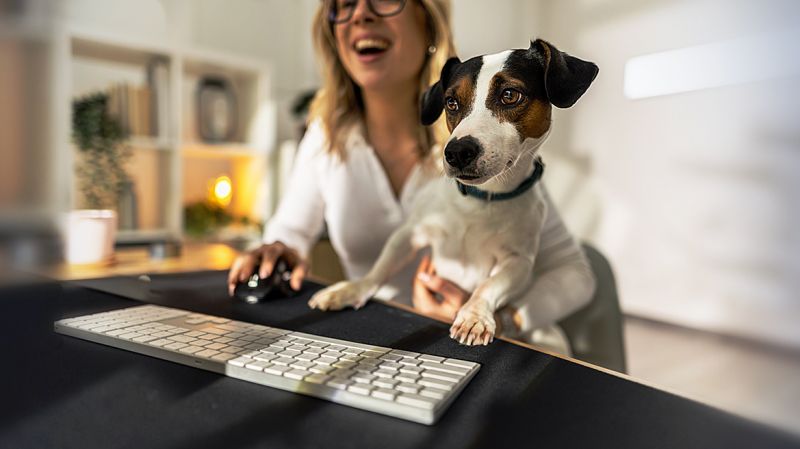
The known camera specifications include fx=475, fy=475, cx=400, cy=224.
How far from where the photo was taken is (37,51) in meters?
0.68

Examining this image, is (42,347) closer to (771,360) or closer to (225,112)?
(771,360)

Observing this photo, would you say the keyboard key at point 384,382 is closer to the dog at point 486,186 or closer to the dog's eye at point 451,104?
the dog at point 486,186

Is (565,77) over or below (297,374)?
over

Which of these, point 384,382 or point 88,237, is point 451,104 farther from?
point 88,237

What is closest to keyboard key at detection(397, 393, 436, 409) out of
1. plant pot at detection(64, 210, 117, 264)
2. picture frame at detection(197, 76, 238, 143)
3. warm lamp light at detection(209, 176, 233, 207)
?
plant pot at detection(64, 210, 117, 264)

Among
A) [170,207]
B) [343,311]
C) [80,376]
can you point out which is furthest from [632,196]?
[170,207]

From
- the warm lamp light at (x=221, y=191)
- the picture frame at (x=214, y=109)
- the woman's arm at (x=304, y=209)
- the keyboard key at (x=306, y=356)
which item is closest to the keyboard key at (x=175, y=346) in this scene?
the keyboard key at (x=306, y=356)

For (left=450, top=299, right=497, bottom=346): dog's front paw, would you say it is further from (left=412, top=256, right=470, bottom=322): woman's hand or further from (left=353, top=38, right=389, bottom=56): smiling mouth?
(left=353, top=38, right=389, bottom=56): smiling mouth

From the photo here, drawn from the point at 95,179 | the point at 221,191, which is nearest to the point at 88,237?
the point at 95,179

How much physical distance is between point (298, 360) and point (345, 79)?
432 mm

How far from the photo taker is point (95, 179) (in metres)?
1.28

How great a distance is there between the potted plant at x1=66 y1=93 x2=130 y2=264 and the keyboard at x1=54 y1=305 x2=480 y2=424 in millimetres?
550

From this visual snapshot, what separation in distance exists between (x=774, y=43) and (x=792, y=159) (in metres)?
0.06

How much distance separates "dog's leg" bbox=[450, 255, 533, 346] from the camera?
1.36ft
